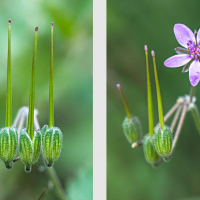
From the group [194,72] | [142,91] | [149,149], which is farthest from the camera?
[142,91]

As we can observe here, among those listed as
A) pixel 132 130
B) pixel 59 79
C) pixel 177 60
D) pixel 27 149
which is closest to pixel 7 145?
pixel 27 149

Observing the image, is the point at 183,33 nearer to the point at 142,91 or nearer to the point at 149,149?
the point at 149,149

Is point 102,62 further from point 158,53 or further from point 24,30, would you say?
point 24,30

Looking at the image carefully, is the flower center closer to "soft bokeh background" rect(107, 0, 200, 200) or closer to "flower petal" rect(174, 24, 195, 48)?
"flower petal" rect(174, 24, 195, 48)

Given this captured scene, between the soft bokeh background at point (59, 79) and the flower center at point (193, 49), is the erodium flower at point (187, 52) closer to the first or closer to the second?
the flower center at point (193, 49)

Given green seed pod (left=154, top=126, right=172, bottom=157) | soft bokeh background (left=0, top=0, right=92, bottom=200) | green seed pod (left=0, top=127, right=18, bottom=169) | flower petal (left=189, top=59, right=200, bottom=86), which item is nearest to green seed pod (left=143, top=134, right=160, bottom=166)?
green seed pod (left=154, top=126, right=172, bottom=157)


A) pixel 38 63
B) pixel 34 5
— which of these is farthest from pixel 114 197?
pixel 34 5
